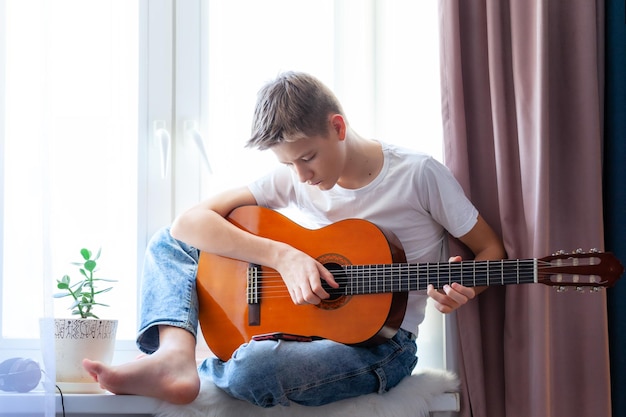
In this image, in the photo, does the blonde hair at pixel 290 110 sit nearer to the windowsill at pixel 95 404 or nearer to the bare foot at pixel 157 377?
the bare foot at pixel 157 377

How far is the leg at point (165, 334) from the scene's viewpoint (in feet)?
4.97

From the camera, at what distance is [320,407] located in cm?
159

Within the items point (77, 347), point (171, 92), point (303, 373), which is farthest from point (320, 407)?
point (171, 92)

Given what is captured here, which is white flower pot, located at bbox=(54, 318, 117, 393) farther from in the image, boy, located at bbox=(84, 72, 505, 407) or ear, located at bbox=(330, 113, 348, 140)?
ear, located at bbox=(330, 113, 348, 140)

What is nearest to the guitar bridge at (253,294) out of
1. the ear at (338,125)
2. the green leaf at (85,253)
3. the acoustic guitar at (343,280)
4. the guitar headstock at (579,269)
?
the acoustic guitar at (343,280)

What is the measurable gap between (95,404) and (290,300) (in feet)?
1.52

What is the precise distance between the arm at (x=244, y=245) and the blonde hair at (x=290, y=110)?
20 cm

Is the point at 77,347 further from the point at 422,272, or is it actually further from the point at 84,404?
the point at 422,272

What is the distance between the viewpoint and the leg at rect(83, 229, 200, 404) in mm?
1514

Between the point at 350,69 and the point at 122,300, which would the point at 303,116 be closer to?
the point at 350,69

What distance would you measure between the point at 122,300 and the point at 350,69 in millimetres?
873

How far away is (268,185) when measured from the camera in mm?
1868

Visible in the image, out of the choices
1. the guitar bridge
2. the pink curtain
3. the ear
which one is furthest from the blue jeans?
the ear

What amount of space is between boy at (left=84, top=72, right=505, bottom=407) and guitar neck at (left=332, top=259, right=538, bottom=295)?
0.03m
